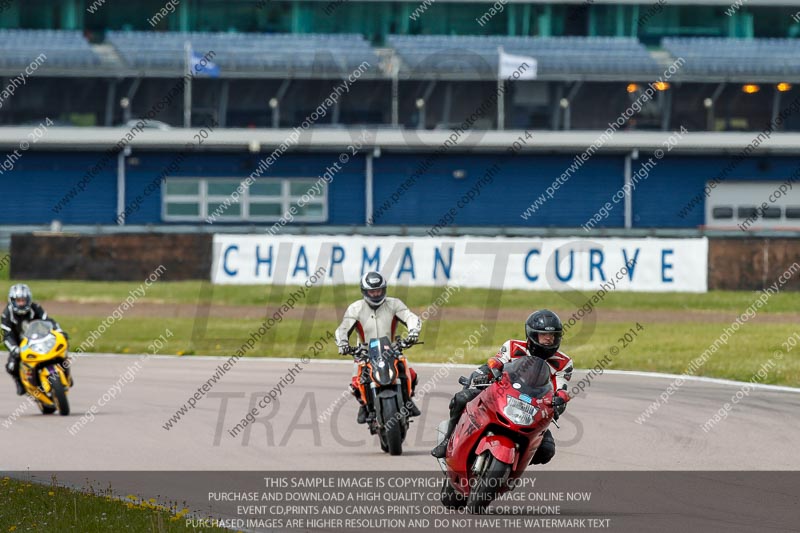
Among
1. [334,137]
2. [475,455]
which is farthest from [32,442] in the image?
[334,137]

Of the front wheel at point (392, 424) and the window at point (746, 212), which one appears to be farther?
the window at point (746, 212)

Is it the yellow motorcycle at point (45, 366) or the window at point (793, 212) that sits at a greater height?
the yellow motorcycle at point (45, 366)

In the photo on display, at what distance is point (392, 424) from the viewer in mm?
12180

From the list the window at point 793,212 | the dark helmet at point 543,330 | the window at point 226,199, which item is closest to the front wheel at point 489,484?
the dark helmet at point 543,330

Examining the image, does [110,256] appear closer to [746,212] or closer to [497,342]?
[497,342]

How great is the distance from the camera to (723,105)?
52844 millimetres

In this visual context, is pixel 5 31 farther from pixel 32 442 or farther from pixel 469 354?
pixel 32 442

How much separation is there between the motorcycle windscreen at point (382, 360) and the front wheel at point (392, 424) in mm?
209

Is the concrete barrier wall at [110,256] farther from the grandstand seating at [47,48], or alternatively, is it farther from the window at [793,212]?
the window at [793,212]

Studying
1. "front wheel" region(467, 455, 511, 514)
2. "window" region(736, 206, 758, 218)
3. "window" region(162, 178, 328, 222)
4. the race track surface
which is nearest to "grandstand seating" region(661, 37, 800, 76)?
"window" region(736, 206, 758, 218)

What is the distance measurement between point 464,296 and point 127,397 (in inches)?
551

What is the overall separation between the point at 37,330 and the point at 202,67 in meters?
32.8

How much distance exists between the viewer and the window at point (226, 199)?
4775 cm

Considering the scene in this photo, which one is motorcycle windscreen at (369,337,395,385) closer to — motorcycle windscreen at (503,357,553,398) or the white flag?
motorcycle windscreen at (503,357,553,398)
